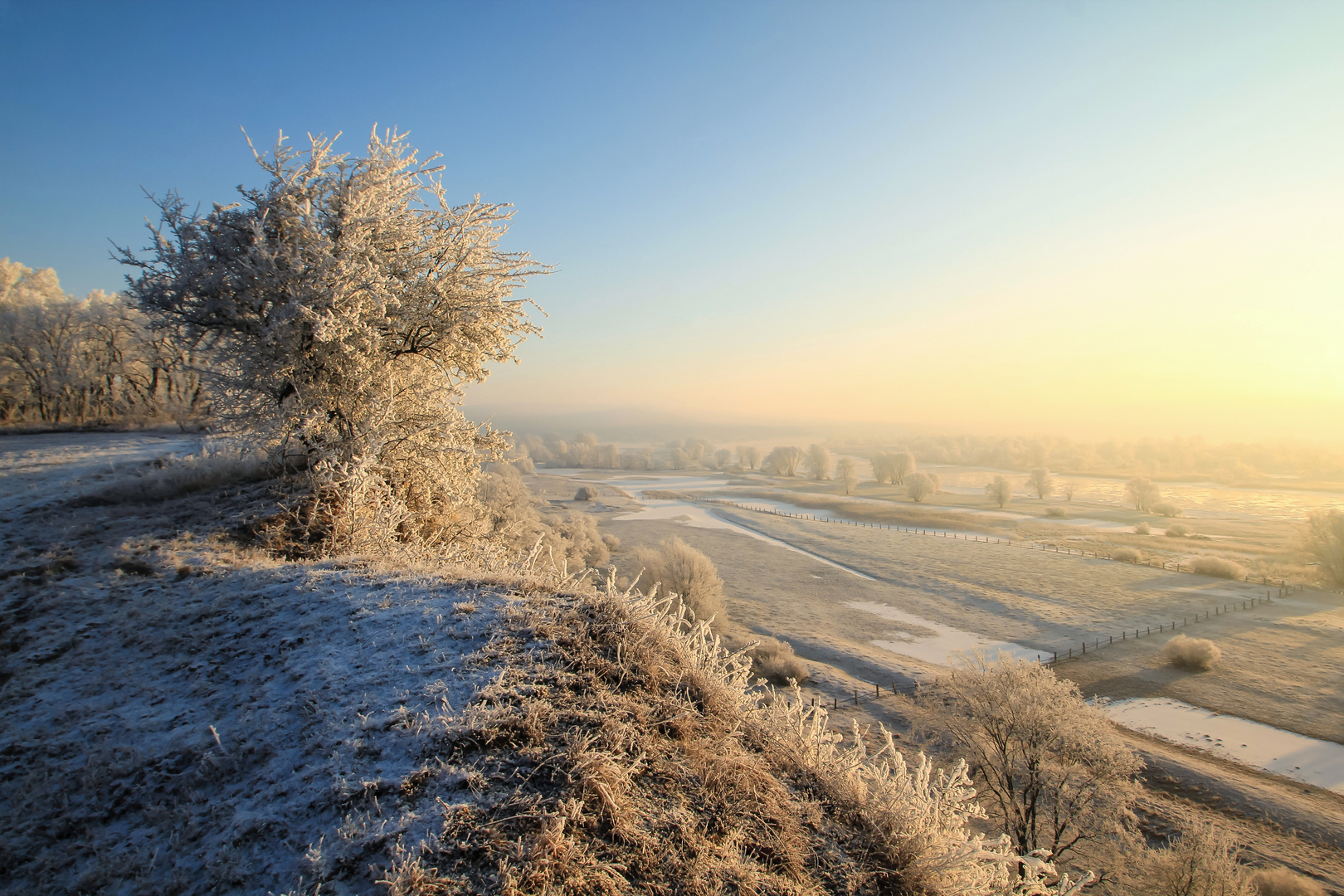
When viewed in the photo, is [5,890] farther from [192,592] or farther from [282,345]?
[282,345]

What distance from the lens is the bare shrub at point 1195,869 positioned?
10.5m

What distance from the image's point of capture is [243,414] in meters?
8.20

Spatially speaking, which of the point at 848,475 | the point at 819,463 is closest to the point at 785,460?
the point at 819,463

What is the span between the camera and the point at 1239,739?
687 inches

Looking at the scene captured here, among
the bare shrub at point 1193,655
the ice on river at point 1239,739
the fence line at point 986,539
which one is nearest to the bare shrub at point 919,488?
the fence line at point 986,539

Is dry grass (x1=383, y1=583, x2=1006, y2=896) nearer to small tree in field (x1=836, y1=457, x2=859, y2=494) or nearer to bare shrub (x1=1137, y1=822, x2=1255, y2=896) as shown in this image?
bare shrub (x1=1137, y1=822, x2=1255, y2=896)

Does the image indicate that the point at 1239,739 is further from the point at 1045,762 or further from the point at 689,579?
the point at 689,579

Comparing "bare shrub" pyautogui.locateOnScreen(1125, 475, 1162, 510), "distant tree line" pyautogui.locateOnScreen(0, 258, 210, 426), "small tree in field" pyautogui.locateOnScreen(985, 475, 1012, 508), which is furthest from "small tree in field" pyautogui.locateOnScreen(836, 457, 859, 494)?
"distant tree line" pyautogui.locateOnScreen(0, 258, 210, 426)

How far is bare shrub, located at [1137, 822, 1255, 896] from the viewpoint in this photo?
10.5m

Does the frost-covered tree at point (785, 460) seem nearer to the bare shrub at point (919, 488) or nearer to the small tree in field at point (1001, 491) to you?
the bare shrub at point (919, 488)

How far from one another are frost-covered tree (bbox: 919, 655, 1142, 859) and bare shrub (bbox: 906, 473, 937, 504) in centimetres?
6207

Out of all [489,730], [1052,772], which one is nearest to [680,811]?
[489,730]

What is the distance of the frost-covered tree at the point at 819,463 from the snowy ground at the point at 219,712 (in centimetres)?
10226

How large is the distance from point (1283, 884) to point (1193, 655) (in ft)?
45.9
